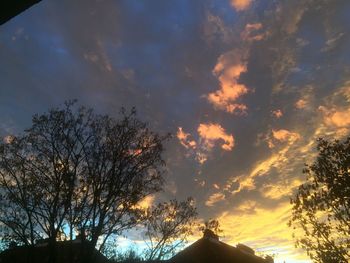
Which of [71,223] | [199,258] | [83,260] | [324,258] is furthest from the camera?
[199,258]

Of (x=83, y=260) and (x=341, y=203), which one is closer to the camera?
(x=83, y=260)

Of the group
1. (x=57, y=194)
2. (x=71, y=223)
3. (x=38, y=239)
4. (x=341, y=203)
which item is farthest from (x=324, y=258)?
(x=38, y=239)

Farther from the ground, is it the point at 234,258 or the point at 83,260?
the point at 234,258

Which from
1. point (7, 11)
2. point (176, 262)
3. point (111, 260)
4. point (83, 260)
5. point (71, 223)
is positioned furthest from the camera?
point (176, 262)

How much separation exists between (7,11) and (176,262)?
40.5m

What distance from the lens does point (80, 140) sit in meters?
23.9

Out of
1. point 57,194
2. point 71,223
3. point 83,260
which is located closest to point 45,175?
point 57,194

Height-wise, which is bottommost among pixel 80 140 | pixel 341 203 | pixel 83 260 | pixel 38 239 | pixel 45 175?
pixel 83 260

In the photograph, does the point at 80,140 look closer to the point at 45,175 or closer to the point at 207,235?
the point at 45,175

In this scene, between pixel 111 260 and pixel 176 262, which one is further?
pixel 176 262

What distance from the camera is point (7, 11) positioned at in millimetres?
2094

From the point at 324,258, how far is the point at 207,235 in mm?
16101

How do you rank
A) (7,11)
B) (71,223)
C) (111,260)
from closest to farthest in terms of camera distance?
(7,11)
(71,223)
(111,260)

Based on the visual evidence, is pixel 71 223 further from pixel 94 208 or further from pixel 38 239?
pixel 38 239
